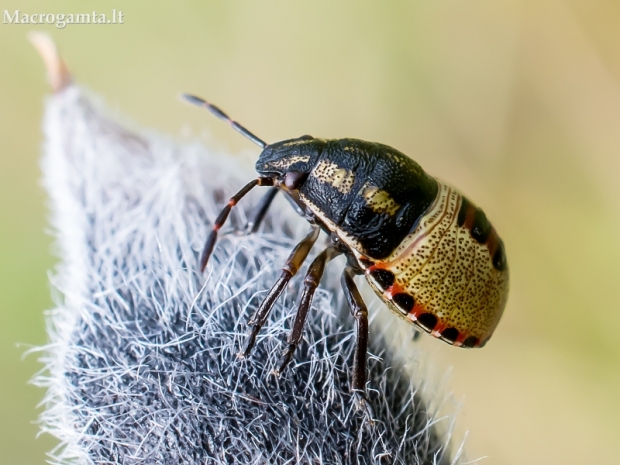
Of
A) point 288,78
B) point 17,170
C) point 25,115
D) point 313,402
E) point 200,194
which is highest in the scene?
point 288,78

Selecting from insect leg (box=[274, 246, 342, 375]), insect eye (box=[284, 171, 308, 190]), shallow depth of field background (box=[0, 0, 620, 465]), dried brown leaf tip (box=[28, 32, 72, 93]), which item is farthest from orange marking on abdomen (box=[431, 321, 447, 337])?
dried brown leaf tip (box=[28, 32, 72, 93])

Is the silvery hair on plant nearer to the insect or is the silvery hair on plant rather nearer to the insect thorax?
the insect

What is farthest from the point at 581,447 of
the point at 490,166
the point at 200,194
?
the point at 200,194

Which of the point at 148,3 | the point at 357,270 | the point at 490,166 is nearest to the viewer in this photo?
the point at 357,270

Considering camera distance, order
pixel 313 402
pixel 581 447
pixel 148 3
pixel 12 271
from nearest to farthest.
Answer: pixel 313 402 < pixel 581 447 < pixel 12 271 < pixel 148 3

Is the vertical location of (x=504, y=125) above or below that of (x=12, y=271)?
above

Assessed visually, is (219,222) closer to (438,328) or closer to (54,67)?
(438,328)

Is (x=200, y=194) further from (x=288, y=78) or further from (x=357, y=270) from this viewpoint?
(x=288, y=78)

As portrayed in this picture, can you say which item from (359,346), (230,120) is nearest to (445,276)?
(359,346)
